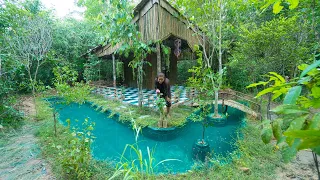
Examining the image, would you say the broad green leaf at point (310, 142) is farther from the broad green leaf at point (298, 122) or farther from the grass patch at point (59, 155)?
the grass patch at point (59, 155)

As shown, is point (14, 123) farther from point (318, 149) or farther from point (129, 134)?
point (318, 149)

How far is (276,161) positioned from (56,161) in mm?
3697

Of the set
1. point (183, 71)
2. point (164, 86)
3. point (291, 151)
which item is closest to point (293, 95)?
point (291, 151)

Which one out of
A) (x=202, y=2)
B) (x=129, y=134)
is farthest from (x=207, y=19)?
(x=129, y=134)

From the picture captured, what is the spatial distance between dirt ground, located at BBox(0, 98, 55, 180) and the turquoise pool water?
3.00 ft

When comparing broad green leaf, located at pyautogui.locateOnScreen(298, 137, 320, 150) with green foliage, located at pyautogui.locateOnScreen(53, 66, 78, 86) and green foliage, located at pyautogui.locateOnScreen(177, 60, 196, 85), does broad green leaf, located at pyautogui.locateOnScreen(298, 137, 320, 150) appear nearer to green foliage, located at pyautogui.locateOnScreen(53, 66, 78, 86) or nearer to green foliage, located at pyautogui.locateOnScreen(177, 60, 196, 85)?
green foliage, located at pyautogui.locateOnScreen(53, 66, 78, 86)

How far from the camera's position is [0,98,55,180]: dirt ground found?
2.49 meters

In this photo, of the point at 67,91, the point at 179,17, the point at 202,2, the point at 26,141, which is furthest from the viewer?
the point at 179,17

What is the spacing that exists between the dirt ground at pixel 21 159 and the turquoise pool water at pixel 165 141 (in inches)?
36.0

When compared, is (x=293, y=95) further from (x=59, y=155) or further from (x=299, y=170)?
(x=59, y=155)

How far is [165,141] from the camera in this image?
14.5 feet

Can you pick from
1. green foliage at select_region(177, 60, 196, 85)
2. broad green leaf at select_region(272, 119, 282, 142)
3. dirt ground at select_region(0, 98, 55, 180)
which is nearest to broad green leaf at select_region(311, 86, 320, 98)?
broad green leaf at select_region(272, 119, 282, 142)

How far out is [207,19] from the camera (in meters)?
5.52

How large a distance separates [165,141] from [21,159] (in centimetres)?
296
